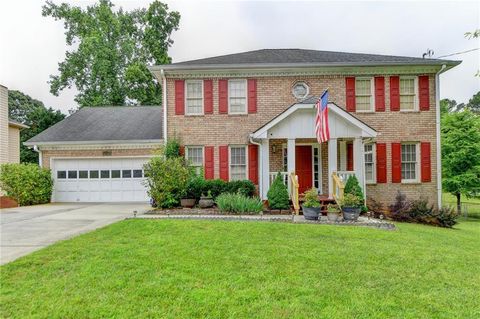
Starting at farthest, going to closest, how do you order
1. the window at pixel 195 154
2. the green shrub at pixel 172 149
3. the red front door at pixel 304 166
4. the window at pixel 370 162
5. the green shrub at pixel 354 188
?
1. the window at pixel 195 154
2. the window at pixel 370 162
3. the red front door at pixel 304 166
4. the green shrub at pixel 172 149
5. the green shrub at pixel 354 188

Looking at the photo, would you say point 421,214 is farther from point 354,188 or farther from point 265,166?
point 265,166

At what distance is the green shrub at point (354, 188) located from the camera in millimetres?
10070

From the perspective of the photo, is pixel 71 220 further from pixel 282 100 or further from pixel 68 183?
pixel 282 100

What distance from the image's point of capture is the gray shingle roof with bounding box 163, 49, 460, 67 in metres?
12.5

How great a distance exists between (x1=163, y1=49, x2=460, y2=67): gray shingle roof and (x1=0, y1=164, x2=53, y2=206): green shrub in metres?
8.26

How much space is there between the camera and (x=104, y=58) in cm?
2442

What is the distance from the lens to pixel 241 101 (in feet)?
42.5

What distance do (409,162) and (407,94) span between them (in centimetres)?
294

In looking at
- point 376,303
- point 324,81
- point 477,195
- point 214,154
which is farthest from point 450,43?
point 376,303

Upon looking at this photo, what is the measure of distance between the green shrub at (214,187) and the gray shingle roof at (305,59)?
5.09m

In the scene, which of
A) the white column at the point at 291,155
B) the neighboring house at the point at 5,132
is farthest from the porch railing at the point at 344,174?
the neighboring house at the point at 5,132

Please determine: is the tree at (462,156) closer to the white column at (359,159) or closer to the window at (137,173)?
the white column at (359,159)

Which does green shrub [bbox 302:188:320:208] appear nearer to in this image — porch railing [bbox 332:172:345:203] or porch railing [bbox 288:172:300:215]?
porch railing [bbox 288:172:300:215]

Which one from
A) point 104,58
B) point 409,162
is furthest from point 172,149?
point 104,58
